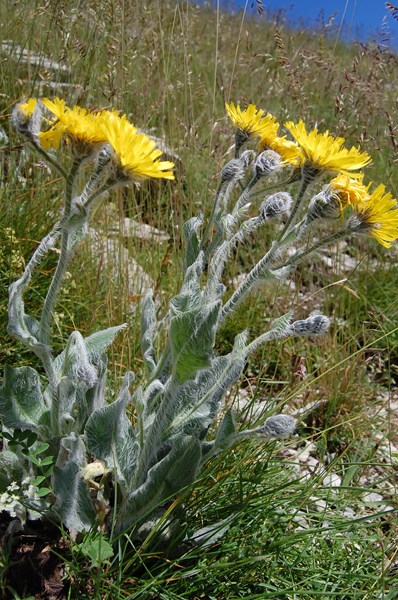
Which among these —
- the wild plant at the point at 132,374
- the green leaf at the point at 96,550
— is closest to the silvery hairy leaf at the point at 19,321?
the wild plant at the point at 132,374

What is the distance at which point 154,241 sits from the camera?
2756 millimetres

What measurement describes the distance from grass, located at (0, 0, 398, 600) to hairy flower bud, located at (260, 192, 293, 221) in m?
0.47

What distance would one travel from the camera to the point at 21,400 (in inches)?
51.4

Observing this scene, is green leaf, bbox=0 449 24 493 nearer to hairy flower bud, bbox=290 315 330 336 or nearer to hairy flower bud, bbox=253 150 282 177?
hairy flower bud, bbox=290 315 330 336

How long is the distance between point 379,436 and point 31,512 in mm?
1460

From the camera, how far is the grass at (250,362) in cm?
129

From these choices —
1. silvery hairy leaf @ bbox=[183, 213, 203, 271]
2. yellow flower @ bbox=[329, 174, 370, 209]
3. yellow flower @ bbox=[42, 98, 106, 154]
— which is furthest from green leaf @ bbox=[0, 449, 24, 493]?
yellow flower @ bbox=[329, 174, 370, 209]

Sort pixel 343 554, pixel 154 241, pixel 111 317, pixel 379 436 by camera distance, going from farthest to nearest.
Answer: pixel 154 241 → pixel 379 436 → pixel 111 317 → pixel 343 554

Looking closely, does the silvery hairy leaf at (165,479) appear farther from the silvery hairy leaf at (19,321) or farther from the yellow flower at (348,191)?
the yellow flower at (348,191)

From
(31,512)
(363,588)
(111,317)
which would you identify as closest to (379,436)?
(363,588)

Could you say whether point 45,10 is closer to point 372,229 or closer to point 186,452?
point 372,229

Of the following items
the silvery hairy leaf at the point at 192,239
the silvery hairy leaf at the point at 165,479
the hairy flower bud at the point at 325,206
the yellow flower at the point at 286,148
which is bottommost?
the silvery hairy leaf at the point at 165,479

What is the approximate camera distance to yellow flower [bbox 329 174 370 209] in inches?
46.8

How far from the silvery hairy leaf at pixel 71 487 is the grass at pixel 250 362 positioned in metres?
0.06
